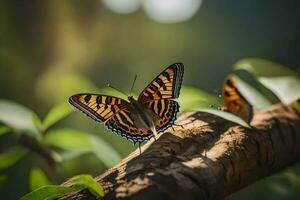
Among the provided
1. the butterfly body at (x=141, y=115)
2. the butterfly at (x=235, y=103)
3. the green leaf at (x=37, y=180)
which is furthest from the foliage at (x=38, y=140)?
the butterfly at (x=235, y=103)

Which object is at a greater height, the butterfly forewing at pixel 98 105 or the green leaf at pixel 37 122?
the butterfly forewing at pixel 98 105

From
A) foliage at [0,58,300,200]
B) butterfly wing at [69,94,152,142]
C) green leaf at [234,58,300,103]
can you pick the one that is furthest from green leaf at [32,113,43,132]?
green leaf at [234,58,300,103]

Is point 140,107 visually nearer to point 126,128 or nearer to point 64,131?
point 126,128

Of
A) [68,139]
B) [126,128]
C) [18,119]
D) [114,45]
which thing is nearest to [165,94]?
[126,128]

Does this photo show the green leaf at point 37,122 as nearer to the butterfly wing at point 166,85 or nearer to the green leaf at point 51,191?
the butterfly wing at point 166,85

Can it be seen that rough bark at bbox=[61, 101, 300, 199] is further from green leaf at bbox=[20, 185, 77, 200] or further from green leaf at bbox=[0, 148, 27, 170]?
green leaf at bbox=[0, 148, 27, 170]

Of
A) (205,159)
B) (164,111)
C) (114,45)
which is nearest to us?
(205,159)
